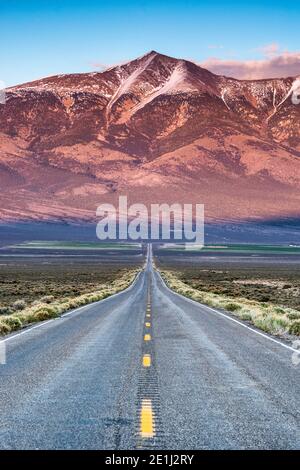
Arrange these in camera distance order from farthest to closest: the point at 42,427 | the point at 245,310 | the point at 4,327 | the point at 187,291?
the point at 187,291, the point at 245,310, the point at 4,327, the point at 42,427

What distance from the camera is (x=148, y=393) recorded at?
1005 centimetres

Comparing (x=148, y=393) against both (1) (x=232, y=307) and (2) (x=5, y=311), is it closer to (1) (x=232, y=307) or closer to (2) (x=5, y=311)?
(1) (x=232, y=307)

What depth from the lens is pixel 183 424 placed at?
322 inches

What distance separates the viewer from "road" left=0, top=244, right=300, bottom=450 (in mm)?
7590

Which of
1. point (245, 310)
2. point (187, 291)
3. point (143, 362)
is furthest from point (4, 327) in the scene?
point (187, 291)

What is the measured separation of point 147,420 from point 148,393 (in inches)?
68.3

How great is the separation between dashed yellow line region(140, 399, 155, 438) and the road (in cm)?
1

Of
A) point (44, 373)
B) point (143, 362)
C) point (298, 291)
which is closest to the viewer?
point (44, 373)

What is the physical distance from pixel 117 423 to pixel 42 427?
0.90 meters

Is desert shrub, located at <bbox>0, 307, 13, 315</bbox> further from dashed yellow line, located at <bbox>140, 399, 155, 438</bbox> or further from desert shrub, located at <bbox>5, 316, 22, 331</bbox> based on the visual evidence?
dashed yellow line, located at <bbox>140, 399, 155, 438</bbox>

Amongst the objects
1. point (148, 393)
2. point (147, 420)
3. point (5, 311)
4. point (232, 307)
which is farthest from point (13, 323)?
point (147, 420)

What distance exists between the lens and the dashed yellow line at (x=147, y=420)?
771cm

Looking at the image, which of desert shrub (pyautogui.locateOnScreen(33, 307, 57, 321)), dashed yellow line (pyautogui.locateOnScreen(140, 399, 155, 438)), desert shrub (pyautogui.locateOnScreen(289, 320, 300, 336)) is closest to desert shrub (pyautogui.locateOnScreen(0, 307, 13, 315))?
desert shrub (pyautogui.locateOnScreen(33, 307, 57, 321))
